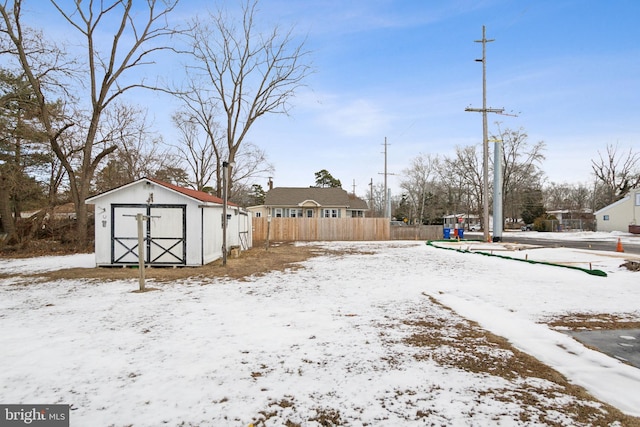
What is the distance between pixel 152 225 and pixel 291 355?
9005mm

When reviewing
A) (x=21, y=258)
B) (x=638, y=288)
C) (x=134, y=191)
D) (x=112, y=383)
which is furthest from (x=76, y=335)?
(x=21, y=258)

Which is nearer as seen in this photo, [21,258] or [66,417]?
[66,417]

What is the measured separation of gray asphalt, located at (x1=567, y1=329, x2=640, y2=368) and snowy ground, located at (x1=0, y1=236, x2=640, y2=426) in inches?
9.3

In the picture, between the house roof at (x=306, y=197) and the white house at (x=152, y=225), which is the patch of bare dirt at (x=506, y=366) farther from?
the house roof at (x=306, y=197)

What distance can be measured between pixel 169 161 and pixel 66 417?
30.7 metres

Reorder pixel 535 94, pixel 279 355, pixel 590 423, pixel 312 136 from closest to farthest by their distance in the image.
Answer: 1. pixel 590 423
2. pixel 279 355
3. pixel 535 94
4. pixel 312 136

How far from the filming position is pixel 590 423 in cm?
241

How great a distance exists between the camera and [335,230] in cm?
2538

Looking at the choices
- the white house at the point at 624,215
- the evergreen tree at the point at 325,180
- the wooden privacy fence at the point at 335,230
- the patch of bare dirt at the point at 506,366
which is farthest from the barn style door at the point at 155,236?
the evergreen tree at the point at 325,180

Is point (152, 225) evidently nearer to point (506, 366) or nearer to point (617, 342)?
point (506, 366)

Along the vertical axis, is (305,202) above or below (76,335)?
above

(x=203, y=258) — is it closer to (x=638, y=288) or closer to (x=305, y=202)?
(x=638, y=288)

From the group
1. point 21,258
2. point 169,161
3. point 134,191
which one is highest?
point 169,161

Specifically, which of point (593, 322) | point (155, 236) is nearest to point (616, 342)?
point (593, 322)
